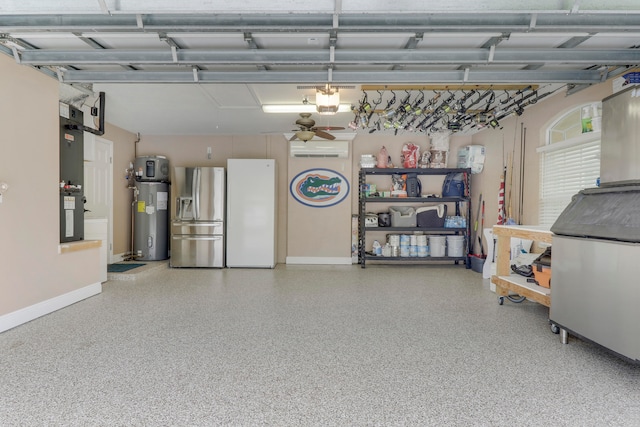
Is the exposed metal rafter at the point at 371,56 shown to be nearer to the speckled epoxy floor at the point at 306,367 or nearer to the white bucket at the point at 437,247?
the speckled epoxy floor at the point at 306,367

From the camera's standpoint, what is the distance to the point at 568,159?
14.9ft

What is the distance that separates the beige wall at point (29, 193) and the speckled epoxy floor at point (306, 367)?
0.36m

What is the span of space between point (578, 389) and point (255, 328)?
241cm

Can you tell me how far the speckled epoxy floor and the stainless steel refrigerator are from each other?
2.28 metres

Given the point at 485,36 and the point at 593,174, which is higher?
the point at 485,36

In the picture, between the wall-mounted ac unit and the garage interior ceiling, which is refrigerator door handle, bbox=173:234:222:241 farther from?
the garage interior ceiling

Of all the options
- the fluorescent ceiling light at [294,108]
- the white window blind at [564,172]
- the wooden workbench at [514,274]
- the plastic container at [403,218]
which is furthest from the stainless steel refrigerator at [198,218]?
the white window blind at [564,172]

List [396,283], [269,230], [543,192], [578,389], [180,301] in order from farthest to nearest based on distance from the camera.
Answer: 1. [269,230]
2. [396,283]
3. [543,192]
4. [180,301]
5. [578,389]

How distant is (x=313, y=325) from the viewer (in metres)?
3.37

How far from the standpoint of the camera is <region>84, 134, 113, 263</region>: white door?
5867mm

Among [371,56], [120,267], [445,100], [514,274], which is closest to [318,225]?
[445,100]

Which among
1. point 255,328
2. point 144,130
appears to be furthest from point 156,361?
point 144,130

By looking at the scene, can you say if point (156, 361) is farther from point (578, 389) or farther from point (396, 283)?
point (396, 283)

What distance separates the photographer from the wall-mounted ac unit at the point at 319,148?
23.0 feet
